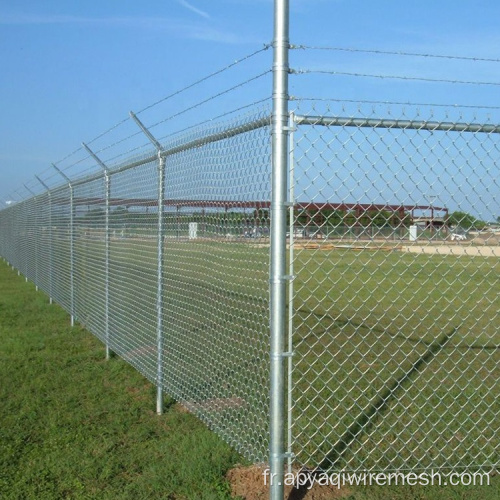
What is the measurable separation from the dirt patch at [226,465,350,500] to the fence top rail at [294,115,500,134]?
6.79ft

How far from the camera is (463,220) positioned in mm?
4008

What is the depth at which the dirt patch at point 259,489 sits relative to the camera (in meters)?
3.81

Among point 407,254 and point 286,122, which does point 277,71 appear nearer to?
point 286,122

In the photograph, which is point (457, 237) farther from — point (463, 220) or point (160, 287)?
point (160, 287)

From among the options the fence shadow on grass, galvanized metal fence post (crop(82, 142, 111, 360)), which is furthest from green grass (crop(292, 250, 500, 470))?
galvanized metal fence post (crop(82, 142, 111, 360))

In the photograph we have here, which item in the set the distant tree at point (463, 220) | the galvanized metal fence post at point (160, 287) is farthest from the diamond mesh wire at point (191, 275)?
the distant tree at point (463, 220)

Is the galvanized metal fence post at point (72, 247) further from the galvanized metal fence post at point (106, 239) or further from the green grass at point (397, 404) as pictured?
the green grass at point (397, 404)

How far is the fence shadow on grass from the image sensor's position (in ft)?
12.9

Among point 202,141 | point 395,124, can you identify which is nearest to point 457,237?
point 395,124

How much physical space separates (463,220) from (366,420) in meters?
2.01

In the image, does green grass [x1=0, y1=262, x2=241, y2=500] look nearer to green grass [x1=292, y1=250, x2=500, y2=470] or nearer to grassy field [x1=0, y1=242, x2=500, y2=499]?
grassy field [x1=0, y1=242, x2=500, y2=499]

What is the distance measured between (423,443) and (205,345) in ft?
5.62

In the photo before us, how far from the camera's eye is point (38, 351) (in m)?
7.94

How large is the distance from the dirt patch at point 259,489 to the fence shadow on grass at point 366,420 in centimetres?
1
